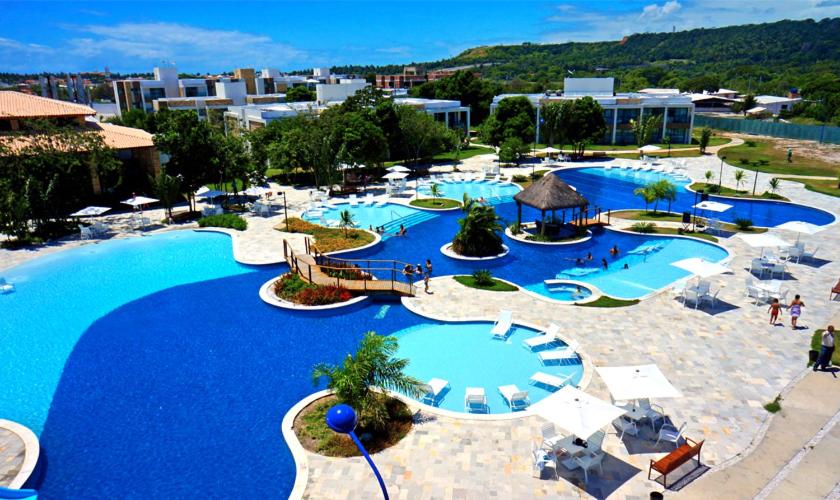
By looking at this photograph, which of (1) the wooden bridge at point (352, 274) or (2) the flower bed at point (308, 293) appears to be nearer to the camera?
(2) the flower bed at point (308, 293)

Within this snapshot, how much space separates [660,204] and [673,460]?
107 feet

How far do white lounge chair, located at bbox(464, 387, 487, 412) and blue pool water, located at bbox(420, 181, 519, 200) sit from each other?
2964cm

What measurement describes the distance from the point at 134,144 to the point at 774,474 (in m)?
45.0

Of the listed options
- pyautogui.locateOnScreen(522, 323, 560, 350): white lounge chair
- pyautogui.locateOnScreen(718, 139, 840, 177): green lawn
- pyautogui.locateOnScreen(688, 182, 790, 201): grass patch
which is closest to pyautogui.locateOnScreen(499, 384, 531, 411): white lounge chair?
pyautogui.locateOnScreen(522, 323, 560, 350): white lounge chair

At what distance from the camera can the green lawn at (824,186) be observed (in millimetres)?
41450

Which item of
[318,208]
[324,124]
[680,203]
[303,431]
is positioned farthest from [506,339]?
[324,124]

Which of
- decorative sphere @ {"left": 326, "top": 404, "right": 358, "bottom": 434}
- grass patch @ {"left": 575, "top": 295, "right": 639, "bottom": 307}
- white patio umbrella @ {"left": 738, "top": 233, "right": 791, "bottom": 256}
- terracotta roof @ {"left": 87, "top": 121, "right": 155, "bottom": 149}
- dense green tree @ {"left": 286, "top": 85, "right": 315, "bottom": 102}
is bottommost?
grass patch @ {"left": 575, "top": 295, "right": 639, "bottom": 307}

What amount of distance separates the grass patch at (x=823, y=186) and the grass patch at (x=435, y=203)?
28521mm

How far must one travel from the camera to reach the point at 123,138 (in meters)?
43.2

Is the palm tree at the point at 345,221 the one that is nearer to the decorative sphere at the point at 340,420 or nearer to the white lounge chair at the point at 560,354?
the white lounge chair at the point at 560,354

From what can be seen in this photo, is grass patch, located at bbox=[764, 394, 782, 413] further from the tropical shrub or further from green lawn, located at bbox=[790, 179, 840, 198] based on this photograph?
green lawn, located at bbox=[790, 179, 840, 198]

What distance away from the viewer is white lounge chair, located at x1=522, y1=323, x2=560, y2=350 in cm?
1914

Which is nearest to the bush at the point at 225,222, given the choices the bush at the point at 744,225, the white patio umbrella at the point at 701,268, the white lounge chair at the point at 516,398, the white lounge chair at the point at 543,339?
the white lounge chair at the point at 543,339

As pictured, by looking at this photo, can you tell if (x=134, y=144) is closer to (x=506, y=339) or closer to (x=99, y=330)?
(x=99, y=330)
